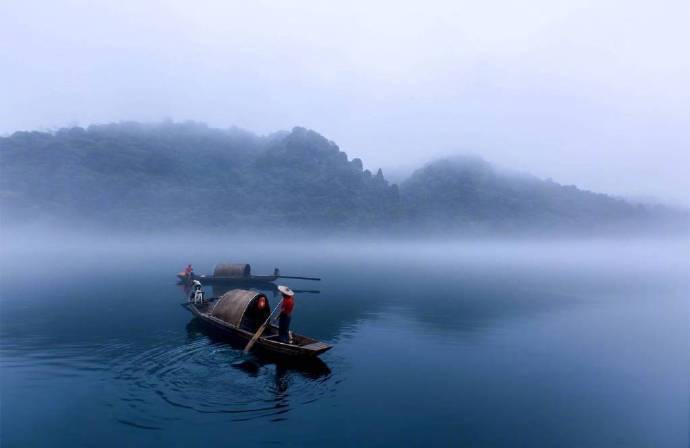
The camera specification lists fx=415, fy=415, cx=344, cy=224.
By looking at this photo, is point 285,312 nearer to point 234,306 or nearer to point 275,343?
point 275,343

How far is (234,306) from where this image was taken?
2959 cm

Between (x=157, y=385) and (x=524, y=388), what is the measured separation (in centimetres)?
2013

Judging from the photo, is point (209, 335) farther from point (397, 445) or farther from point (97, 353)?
point (397, 445)

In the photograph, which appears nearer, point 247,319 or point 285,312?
point 285,312

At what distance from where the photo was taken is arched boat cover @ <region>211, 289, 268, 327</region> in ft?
93.5

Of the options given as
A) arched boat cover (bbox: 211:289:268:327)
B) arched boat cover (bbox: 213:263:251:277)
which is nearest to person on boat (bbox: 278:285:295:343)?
arched boat cover (bbox: 211:289:268:327)

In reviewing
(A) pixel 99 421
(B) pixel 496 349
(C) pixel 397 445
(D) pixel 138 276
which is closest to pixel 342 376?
(C) pixel 397 445

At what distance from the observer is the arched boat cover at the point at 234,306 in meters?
28.5

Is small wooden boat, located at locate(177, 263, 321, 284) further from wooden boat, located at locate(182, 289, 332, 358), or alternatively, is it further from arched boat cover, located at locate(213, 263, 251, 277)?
wooden boat, located at locate(182, 289, 332, 358)

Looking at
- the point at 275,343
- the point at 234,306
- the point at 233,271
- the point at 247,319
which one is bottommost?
the point at 275,343

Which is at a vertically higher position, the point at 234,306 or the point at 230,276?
the point at 234,306

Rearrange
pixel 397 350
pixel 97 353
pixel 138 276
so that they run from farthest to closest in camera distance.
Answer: pixel 138 276 < pixel 397 350 < pixel 97 353

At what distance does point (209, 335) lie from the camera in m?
31.1

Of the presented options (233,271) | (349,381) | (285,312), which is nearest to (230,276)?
(233,271)
